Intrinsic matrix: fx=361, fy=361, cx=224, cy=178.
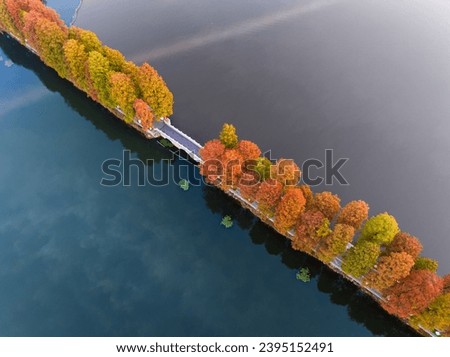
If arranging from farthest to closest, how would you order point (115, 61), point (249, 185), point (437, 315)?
point (115, 61) → point (249, 185) → point (437, 315)

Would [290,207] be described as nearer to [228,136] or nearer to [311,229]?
[311,229]

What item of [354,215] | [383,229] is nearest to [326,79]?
[354,215]

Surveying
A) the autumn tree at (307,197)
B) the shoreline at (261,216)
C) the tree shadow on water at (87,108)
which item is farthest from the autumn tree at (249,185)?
the tree shadow on water at (87,108)

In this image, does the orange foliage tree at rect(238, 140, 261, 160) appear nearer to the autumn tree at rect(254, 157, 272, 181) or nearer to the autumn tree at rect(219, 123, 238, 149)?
the autumn tree at rect(254, 157, 272, 181)

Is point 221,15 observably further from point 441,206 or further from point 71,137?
point 441,206

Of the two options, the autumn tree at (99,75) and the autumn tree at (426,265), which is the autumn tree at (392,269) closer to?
the autumn tree at (426,265)

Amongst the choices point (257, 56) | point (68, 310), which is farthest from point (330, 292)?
point (257, 56)

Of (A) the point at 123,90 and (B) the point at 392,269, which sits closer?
(B) the point at 392,269
